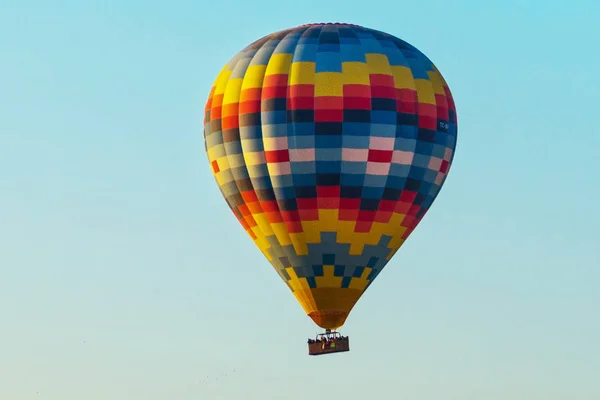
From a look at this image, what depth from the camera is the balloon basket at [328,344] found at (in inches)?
3730

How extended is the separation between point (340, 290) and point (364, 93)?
579 cm

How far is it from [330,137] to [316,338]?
235 inches

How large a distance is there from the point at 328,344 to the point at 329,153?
5.63 m

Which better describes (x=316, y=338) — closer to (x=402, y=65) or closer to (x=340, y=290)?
(x=340, y=290)

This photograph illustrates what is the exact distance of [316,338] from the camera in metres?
95.0

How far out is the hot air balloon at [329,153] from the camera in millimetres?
94125

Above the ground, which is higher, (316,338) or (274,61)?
(274,61)

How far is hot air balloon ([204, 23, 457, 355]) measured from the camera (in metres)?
94.1

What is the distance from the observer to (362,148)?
309ft

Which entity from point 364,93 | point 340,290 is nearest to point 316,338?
point 340,290

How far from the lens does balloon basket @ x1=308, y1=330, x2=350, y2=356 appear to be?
94750 mm

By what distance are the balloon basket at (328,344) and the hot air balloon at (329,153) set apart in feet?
0.14

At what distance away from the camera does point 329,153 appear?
9394 centimetres

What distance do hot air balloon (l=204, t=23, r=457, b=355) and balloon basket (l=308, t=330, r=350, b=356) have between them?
4cm
